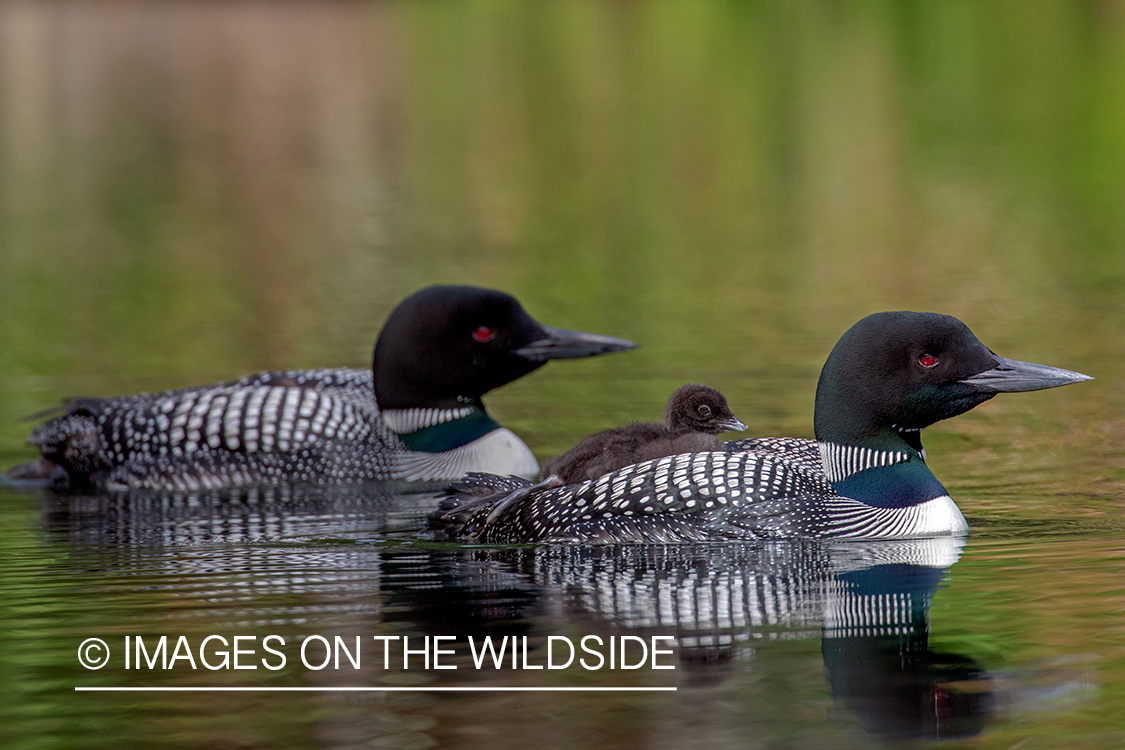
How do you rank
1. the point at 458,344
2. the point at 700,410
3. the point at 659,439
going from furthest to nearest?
1. the point at 458,344
2. the point at 700,410
3. the point at 659,439

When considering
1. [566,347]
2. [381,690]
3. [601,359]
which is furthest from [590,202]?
[381,690]

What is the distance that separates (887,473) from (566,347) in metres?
2.39

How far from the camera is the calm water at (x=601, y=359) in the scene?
4.29 m

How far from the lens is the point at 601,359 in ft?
33.3

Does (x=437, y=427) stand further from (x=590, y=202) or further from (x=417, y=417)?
(x=590, y=202)

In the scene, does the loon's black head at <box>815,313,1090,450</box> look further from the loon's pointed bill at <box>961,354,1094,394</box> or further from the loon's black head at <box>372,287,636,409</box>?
the loon's black head at <box>372,287,636,409</box>

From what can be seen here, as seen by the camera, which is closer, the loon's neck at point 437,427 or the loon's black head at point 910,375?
the loon's black head at point 910,375

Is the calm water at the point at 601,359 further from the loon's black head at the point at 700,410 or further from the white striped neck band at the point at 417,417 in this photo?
the loon's black head at the point at 700,410

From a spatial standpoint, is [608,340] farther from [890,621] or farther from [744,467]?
[890,621]

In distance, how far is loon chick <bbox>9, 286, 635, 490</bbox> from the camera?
7.71 metres

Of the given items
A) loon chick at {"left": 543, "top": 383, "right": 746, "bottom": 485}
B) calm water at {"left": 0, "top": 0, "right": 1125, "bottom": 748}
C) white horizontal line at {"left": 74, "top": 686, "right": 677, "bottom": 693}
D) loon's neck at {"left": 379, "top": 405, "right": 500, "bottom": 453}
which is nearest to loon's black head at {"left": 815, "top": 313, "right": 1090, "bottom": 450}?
calm water at {"left": 0, "top": 0, "right": 1125, "bottom": 748}

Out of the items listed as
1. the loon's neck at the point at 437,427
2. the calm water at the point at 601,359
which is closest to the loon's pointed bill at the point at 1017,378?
the calm water at the point at 601,359

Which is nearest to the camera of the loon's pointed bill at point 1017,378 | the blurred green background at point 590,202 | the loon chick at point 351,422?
the loon's pointed bill at point 1017,378

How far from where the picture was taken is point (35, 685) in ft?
14.7
